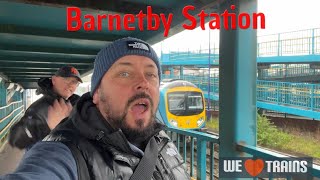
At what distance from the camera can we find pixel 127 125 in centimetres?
144

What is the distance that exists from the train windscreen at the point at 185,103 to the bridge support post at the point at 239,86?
9.14 metres

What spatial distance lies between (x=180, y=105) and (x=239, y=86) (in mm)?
9443

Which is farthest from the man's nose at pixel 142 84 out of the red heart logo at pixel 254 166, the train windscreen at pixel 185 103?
the train windscreen at pixel 185 103

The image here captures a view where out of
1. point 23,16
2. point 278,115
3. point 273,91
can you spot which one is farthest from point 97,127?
point 278,115

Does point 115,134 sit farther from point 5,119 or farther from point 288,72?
point 288,72

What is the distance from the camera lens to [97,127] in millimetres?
1286

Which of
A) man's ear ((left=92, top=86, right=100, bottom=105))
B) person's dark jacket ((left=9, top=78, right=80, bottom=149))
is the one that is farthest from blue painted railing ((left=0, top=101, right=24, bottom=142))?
man's ear ((left=92, top=86, right=100, bottom=105))

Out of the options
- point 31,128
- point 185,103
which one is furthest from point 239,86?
point 185,103

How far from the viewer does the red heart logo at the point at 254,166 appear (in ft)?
7.84

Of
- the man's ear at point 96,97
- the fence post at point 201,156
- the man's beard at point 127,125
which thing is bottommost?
the fence post at point 201,156

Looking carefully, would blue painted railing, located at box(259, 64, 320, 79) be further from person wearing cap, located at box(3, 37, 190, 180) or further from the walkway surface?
person wearing cap, located at box(3, 37, 190, 180)

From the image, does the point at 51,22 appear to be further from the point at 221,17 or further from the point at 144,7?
the point at 221,17

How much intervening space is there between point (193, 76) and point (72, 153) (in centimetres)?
1790

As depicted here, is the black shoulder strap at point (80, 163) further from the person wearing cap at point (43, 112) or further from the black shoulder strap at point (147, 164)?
the person wearing cap at point (43, 112)
